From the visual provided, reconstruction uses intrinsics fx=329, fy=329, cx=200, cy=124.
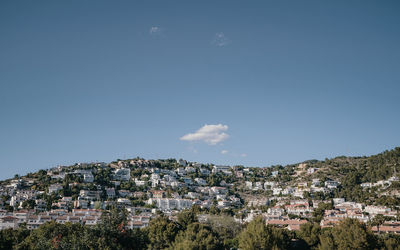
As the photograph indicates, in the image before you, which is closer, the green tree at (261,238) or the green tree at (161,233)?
the green tree at (261,238)

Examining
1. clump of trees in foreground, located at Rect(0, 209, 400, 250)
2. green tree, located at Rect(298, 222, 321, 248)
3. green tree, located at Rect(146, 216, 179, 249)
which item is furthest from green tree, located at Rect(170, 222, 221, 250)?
green tree, located at Rect(298, 222, 321, 248)

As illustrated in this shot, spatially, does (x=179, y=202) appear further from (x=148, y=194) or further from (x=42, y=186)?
(x=42, y=186)

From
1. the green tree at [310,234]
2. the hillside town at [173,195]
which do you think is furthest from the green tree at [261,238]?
the hillside town at [173,195]

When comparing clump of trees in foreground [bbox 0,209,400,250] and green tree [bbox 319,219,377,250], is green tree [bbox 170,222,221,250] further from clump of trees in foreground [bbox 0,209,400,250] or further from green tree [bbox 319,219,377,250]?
green tree [bbox 319,219,377,250]

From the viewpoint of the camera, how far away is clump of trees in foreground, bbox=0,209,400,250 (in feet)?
131

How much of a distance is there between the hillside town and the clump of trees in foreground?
60.0 feet

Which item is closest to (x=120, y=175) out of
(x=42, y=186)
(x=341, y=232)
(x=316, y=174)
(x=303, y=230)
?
(x=42, y=186)

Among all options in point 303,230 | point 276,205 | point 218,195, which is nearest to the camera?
point 303,230

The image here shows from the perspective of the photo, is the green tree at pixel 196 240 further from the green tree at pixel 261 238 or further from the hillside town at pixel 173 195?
the hillside town at pixel 173 195

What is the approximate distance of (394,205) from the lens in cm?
7931

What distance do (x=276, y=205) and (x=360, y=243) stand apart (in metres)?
62.0

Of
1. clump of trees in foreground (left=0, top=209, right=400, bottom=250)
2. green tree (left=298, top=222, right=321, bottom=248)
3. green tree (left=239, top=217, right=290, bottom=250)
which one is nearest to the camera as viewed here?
clump of trees in foreground (left=0, top=209, right=400, bottom=250)

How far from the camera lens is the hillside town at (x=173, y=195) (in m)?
77.9

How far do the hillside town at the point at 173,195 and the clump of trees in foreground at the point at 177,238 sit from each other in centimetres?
1829
